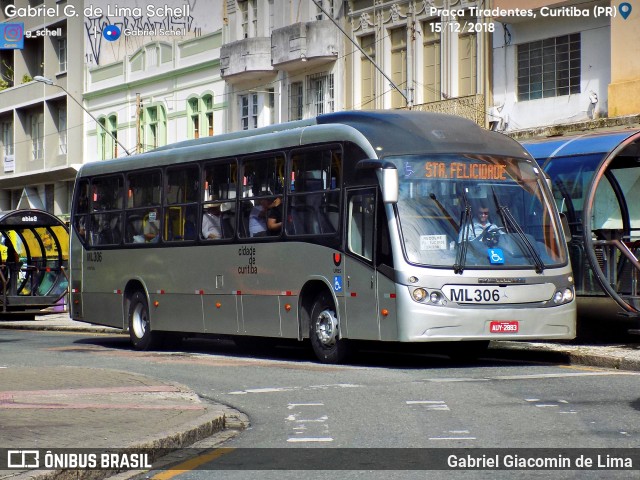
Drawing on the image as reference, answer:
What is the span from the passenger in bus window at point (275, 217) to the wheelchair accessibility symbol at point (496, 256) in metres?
3.40

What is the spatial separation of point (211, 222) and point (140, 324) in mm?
3218

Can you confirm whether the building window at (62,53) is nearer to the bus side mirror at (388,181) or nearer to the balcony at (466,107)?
the balcony at (466,107)

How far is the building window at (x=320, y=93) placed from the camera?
1636 inches

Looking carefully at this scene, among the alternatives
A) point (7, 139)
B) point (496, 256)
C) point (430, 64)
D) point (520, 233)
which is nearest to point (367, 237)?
point (496, 256)

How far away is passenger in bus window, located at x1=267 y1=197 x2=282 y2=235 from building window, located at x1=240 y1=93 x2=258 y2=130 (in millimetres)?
25603

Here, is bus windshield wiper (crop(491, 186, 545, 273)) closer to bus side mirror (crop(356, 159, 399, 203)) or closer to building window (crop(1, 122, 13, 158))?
bus side mirror (crop(356, 159, 399, 203))

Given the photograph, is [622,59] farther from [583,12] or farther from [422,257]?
[422,257]

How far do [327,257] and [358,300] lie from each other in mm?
911

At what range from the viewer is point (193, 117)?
158 ft

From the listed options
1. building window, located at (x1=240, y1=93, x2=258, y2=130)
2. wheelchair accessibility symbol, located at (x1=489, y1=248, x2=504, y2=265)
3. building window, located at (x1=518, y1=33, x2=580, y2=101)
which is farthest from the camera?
building window, located at (x1=240, y1=93, x2=258, y2=130)

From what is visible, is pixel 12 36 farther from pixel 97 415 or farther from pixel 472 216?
pixel 97 415

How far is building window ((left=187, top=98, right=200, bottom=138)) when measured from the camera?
1885 inches

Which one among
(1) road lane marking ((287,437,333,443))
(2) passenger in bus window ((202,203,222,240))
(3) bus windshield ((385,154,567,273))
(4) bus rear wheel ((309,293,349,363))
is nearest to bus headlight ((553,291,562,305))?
(3) bus windshield ((385,154,567,273))

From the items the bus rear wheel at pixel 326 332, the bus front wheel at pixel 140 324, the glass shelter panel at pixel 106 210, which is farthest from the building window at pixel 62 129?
the bus rear wheel at pixel 326 332
